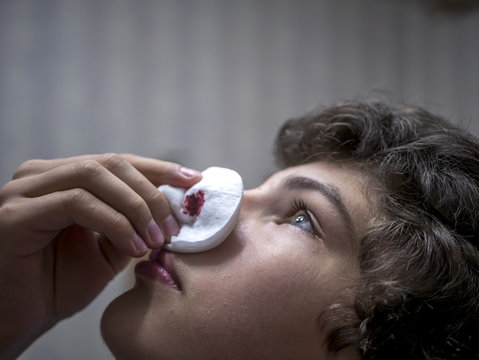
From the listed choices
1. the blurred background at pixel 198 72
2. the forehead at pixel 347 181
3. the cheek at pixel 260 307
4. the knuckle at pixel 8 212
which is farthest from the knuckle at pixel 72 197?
the blurred background at pixel 198 72

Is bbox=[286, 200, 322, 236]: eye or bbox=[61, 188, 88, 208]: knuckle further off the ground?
bbox=[61, 188, 88, 208]: knuckle

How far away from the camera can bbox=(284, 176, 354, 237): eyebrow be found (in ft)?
2.27

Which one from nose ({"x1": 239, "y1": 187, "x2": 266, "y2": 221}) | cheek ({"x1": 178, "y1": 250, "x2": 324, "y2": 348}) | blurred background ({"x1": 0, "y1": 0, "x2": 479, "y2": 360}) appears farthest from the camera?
blurred background ({"x1": 0, "y1": 0, "x2": 479, "y2": 360})

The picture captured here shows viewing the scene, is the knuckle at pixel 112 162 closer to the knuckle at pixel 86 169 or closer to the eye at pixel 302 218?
the knuckle at pixel 86 169

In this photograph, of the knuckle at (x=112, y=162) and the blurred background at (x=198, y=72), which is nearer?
the knuckle at (x=112, y=162)

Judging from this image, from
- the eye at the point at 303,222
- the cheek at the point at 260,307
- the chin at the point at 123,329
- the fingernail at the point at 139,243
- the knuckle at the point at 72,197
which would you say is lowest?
the chin at the point at 123,329

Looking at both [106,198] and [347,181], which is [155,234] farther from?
[347,181]

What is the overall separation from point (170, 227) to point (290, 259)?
23 cm

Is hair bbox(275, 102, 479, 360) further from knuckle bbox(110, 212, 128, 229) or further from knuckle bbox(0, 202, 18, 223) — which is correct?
knuckle bbox(0, 202, 18, 223)

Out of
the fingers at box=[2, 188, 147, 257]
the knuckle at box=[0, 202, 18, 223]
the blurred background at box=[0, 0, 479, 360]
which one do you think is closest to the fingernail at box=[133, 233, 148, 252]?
the fingers at box=[2, 188, 147, 257]

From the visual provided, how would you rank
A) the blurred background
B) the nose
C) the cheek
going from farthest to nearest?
the blurred background → the nose → the cheek

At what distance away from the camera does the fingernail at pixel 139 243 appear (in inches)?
27.6

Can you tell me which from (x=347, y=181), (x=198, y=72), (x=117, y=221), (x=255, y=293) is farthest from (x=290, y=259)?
(x=198, y=72)

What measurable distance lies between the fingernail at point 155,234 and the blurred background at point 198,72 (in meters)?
0.69
